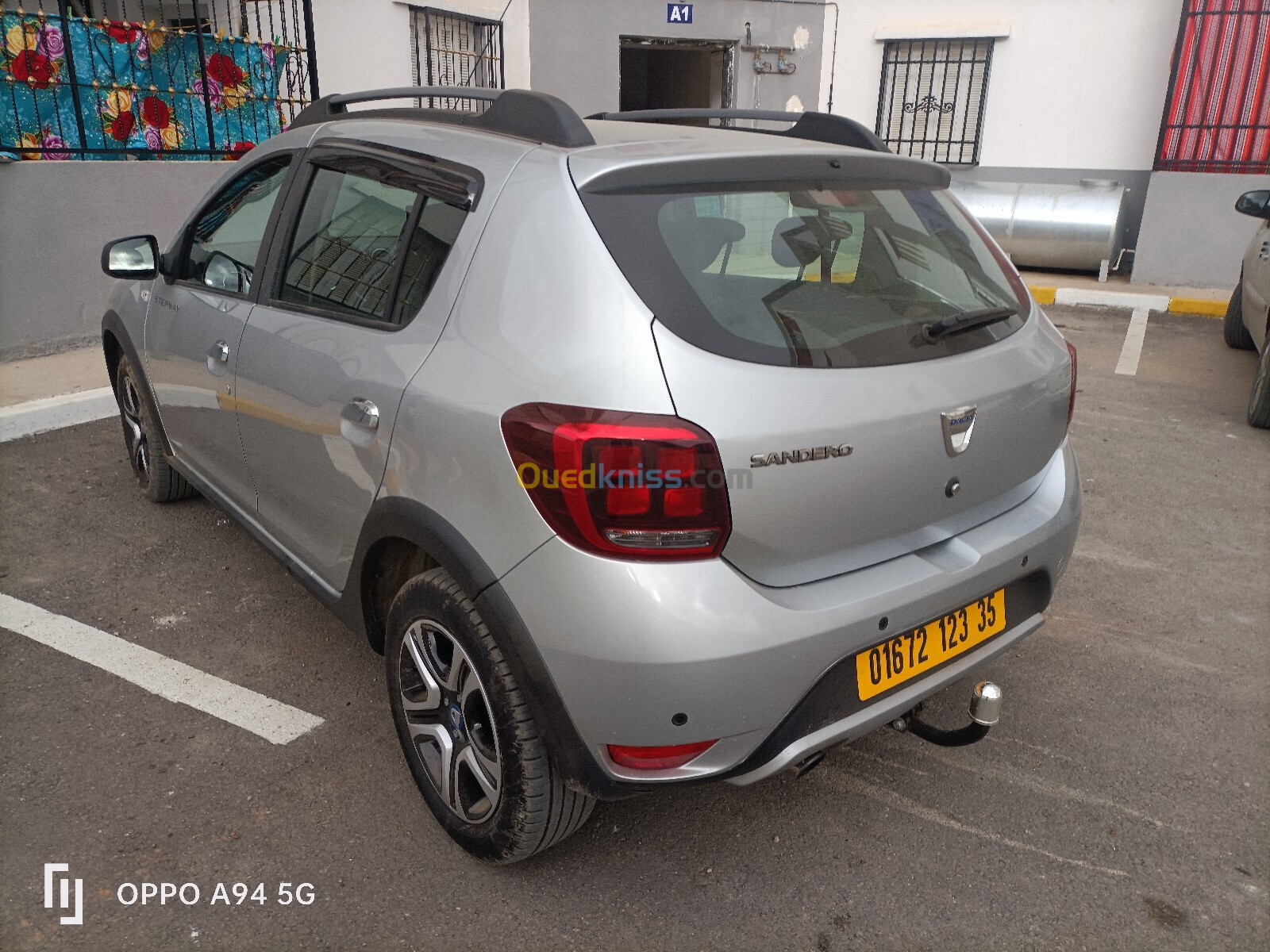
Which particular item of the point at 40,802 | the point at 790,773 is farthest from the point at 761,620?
the point at 40,802

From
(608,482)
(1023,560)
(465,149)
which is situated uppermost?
(465,149)

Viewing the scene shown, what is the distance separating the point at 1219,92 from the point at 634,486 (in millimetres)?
11212

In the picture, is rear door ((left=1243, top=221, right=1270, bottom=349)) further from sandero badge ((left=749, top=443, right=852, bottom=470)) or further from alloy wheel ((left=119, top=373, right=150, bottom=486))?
alloy wheel ((left=119, top=373, right=150, bottom=486))

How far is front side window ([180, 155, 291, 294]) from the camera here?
3.06 metres

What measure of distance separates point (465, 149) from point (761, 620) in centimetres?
135

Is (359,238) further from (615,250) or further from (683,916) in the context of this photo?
(683,916)

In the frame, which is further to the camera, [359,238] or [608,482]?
[359,238]

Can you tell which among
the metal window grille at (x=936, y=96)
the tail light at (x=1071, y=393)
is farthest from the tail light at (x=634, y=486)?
the metal window grille at (x=936, y=96)

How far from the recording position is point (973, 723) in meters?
2.40

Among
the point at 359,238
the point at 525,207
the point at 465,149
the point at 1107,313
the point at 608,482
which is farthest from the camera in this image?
the point at 1107,313

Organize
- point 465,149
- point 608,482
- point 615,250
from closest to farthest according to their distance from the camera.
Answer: point 608,482
point 615,250
point 465,149

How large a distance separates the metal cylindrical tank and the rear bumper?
10.1 m

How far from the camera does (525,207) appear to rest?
2105 mm

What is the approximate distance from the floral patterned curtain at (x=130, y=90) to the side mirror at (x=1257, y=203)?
7352 mm
